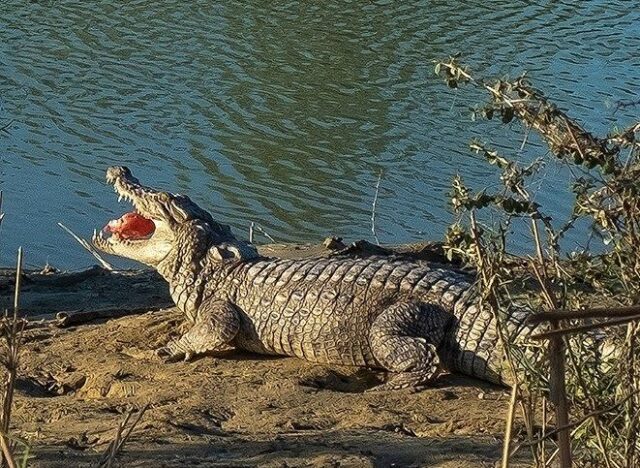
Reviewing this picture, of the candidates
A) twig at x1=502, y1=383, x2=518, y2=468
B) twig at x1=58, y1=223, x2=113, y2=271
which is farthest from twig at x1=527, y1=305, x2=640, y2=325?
twig at x1=58, y1=223, x2=113, y2=271

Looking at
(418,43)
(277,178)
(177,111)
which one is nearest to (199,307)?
(277,178)

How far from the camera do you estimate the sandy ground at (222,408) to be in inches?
162

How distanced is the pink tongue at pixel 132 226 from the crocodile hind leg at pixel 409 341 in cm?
200

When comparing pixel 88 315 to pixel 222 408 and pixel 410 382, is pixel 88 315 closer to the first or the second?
pixel 222 408

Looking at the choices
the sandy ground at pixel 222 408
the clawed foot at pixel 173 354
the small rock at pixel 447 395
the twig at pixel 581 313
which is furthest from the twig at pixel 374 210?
the twig at pixel 581 313

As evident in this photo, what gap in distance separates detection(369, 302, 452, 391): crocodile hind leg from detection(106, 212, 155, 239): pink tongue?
78.8 inches

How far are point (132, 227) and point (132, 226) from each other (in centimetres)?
1

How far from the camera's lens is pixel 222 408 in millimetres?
5043

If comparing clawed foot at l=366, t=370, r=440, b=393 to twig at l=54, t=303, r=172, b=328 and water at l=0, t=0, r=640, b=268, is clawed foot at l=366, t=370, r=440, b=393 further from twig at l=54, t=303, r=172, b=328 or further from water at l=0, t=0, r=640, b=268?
water at l=0, t=0, r=640, b=268

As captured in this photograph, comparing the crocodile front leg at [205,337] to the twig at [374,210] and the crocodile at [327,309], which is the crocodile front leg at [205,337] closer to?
the crocodile at [327,309]

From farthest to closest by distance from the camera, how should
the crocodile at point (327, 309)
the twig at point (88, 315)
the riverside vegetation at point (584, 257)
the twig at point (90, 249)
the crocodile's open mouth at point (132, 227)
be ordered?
the twig at point (90, 249) → the crocodile's open mouth at point (132, 227) → the twig at point (88, 315) → the crocodile at point (327, 309) → the riverside vegetation at point (584, 257)

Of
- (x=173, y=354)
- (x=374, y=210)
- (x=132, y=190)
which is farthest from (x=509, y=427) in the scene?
(x=374, y=210)

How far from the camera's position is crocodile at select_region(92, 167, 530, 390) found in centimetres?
571

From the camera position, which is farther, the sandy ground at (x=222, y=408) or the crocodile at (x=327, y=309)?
the crocodile at (x=327, y=309)
